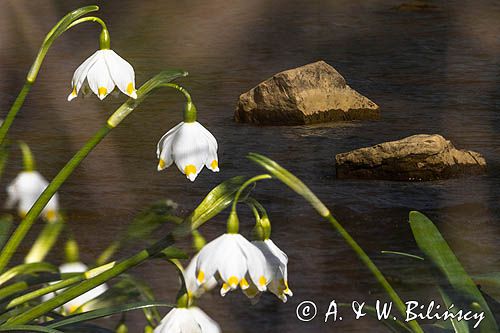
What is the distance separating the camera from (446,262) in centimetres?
152

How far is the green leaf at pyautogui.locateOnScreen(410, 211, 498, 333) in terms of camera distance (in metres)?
1.48

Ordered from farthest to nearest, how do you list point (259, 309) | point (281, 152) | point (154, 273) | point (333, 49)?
point (333, 49), point (281, 152), point (154, 273), point (259, 309)

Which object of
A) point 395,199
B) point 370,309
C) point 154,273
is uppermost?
point 370,309

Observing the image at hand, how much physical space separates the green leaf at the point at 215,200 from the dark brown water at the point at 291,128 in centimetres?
74

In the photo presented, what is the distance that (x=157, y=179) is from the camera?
11.5 ft

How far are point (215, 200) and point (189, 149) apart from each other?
3.2 inches

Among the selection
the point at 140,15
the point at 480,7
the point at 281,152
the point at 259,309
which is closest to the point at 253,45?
the point at 140,15

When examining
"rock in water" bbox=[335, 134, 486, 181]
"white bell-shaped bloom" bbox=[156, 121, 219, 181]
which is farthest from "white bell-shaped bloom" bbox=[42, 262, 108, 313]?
"rock in water" bbox=[335, 134, 486, 181]

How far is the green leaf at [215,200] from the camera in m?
1.29

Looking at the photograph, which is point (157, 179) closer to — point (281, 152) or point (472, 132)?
point (281, 152)

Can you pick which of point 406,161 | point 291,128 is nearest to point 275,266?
point 406,161

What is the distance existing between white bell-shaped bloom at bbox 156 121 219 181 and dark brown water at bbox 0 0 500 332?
700 millimetres

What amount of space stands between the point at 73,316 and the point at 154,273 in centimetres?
102

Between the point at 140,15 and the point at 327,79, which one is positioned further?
the point at 140,15
